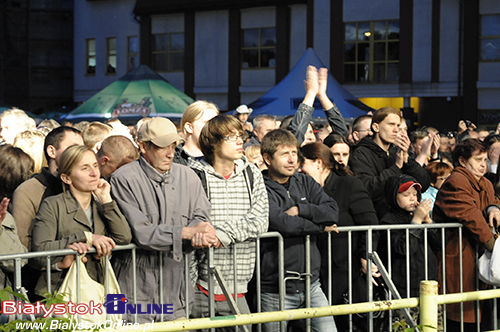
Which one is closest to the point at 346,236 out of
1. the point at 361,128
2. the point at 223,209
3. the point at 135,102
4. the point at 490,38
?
the point at 223,209

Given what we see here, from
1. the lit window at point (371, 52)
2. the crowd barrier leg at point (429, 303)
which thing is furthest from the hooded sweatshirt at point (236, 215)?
the lit window at point (371, 52)

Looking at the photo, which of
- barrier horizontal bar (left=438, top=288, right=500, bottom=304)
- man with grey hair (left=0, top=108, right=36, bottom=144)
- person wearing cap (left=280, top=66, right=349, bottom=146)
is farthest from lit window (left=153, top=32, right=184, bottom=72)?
barrier horizontal bar (left=438, top=288, right=500, bottom=304)

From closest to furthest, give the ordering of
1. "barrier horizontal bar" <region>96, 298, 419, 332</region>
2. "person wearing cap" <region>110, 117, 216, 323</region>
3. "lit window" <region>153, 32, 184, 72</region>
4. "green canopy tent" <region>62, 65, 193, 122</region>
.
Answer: "barrier horizontal bar" <region>96, 298, 419, 332</region> → "person wearing cap" <region>110, 117, 216, 323</region> → "green canopy tent" <region>62, 65, 193, 122</region> → "lit window" <region>153, 32, 184, 72</region>

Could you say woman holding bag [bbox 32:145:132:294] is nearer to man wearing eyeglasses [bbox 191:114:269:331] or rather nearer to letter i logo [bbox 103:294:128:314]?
letter i logo [bbox 103:294:128:314]

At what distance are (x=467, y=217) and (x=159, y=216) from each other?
279cm

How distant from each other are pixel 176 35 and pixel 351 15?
9034 mm

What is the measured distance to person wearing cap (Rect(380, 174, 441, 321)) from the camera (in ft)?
17.1

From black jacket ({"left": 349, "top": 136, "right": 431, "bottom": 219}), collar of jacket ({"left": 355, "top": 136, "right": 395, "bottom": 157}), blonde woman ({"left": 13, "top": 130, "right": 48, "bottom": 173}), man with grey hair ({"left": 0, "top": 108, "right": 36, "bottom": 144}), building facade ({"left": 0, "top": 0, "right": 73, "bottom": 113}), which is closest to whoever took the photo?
blonde woman ({"left": 13, "top": 130, "right": 48, "bottom": 173})

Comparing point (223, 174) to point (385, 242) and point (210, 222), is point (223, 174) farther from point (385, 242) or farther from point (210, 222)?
point (385, 242)

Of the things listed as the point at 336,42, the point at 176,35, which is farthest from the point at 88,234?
the point at 176,35

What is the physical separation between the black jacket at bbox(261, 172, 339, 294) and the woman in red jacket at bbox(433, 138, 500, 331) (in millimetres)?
1318

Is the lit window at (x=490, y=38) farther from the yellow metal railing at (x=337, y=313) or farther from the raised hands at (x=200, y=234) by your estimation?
the raised hands at (x=200, y=234)

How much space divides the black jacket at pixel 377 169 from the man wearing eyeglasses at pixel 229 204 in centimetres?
156

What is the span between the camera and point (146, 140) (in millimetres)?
4258
